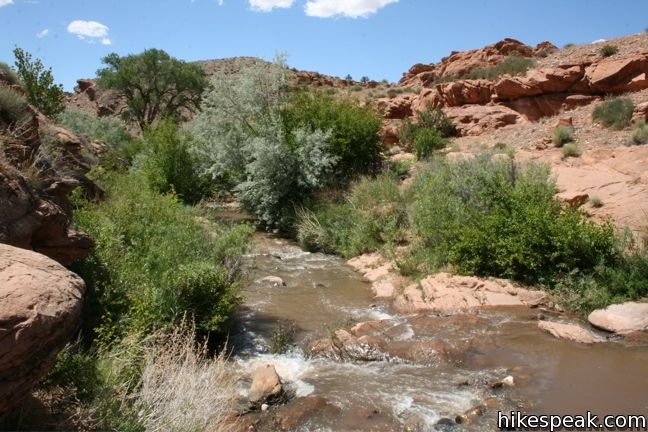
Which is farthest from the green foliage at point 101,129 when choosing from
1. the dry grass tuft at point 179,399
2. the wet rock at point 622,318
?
the wet rock at point 622,318

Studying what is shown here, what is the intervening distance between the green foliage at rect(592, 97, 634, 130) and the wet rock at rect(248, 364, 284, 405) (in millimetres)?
16509

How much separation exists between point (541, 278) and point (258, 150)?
9.73m

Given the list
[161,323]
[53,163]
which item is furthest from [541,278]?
[53,163]

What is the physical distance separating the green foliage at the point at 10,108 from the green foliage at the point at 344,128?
35.2 feet

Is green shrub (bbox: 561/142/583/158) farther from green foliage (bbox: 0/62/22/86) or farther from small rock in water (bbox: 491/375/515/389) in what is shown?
green foliage (bbox: 0/62/22/86)

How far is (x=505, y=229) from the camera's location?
33.3 ft

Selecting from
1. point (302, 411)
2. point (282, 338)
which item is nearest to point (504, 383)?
point (302, 411)

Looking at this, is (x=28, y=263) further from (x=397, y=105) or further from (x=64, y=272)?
(x=397, y=105)

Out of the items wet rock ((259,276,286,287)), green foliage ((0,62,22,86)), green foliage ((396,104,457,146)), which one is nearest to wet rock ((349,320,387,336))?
wet rock ((259,276,286,287))

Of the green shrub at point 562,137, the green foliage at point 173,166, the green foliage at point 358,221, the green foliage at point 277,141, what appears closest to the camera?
the green foliage at point 358,221

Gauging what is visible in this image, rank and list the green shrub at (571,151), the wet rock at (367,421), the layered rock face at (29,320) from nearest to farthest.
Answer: the layered rock face at (29,320)
the wet rock at (367,421)
the green shrub at (571,151)

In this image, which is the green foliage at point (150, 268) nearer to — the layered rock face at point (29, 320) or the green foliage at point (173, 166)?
the layered rock face at point (29, 320)

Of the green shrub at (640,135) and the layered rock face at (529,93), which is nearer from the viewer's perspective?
the green shrub at (640,135)

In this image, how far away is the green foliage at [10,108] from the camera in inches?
267
